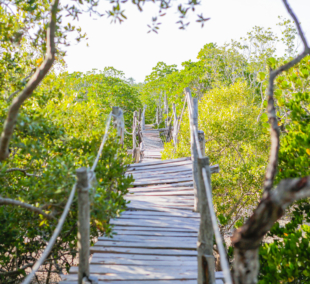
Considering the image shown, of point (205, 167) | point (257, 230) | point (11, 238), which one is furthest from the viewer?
point (11, 238)

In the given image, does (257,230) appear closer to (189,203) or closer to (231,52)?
(189,203)

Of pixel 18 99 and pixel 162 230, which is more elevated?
pixel 18 99

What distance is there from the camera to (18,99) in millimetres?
1963

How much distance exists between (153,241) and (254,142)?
659 cm

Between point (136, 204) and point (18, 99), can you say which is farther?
point (136, 204)

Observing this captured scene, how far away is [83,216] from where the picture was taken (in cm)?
191

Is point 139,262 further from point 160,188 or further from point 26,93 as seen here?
point 160,188

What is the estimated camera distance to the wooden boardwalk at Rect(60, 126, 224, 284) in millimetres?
2506

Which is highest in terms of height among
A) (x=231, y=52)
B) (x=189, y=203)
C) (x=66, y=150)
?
(x=231, y=52)

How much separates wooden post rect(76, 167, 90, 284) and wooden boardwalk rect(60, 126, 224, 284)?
49cm

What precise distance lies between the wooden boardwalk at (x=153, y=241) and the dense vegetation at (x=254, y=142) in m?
0.91

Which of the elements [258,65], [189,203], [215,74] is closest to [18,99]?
[189,203]

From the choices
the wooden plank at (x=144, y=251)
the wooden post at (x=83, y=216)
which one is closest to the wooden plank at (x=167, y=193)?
the wooden plank at (x=144, y=251)

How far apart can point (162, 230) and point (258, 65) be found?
791 inches
